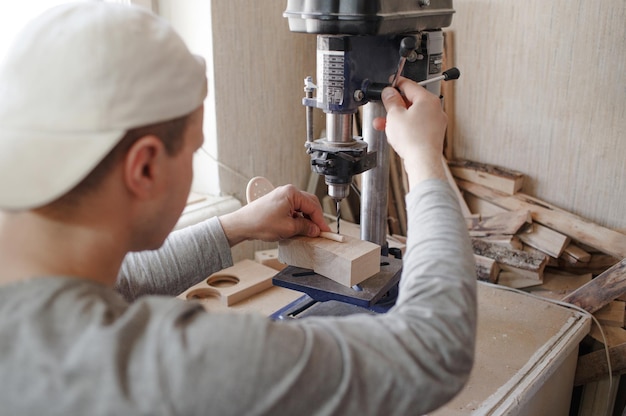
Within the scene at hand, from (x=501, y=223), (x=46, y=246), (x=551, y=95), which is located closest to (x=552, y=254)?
(x=501, y=223)

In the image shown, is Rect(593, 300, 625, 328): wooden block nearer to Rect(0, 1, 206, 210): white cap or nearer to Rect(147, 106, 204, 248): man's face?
Rect(147, 106, 204, 248): man's face

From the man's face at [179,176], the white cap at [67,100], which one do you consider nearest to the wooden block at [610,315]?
the man's face at [179,176]

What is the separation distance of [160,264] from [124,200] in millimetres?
348

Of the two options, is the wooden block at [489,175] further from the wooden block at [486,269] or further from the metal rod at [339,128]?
the metal rod at [339,128]

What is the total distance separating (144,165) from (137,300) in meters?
0.14

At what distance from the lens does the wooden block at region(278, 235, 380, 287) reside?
1.03 metres

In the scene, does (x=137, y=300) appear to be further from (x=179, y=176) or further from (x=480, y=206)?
(x=480, y=206)

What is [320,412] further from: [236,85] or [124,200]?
[236,85]

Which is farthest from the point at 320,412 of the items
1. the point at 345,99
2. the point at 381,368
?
the point at 345,99

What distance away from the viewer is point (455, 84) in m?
1.76

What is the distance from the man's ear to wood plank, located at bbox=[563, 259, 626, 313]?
1185 mm

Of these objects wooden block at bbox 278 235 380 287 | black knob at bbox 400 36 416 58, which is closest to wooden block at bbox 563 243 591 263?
wooden block at bbox 278 235 380 287

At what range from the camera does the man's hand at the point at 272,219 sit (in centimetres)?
104

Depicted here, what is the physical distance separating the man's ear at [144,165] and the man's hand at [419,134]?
1.07 ft
